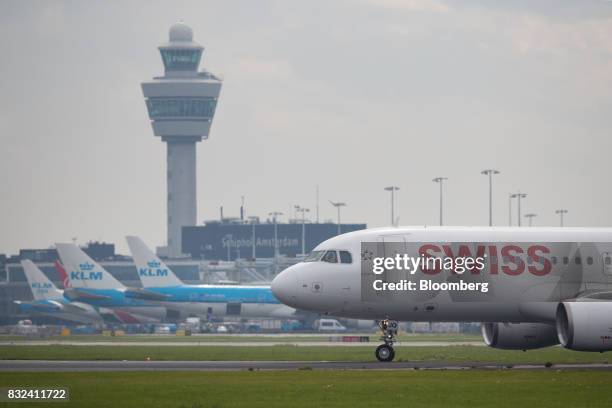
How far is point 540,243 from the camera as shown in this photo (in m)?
55.1

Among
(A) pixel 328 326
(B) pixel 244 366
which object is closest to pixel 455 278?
(B) pixel 244 366

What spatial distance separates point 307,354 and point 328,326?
82.8 meters

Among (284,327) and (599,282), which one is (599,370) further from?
(284,327)

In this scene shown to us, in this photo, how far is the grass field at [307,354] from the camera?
60.1m

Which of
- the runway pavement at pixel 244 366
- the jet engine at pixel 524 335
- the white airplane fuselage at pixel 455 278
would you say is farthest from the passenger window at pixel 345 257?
the jet engine at pixel 524 335

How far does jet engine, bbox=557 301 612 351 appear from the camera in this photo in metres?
50.2

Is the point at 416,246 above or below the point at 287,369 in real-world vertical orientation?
above

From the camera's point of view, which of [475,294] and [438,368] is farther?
[475,294]

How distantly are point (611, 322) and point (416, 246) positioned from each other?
27.9 ft

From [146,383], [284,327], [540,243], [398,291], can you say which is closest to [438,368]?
[398,291]

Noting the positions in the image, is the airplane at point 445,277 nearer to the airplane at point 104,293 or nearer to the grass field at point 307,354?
the grass field at point 307,354

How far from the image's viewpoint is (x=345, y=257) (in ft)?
178

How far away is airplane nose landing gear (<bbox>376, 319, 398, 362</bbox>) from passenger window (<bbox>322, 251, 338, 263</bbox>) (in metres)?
3.22

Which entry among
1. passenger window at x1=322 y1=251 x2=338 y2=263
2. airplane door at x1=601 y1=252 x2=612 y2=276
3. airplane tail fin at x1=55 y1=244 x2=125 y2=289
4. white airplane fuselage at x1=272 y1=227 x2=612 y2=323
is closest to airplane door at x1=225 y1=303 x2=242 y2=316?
airplane tail fin at x1=55 y1=244 x2=125 y2=289
